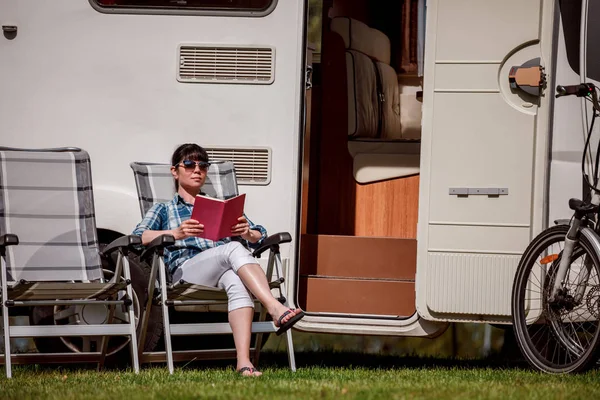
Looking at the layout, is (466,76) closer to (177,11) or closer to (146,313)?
(177,11)

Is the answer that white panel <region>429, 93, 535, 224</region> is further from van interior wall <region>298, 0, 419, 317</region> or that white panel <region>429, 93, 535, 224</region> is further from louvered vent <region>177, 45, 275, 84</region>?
louvered vent <region>177, 45, 275, 84</region>

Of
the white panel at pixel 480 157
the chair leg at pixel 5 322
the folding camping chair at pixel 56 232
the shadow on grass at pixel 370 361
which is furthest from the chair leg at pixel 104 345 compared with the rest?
the white panel at pixel 480 157

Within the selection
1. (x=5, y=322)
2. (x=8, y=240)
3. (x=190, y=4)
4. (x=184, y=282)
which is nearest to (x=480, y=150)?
(x=184, y=282)

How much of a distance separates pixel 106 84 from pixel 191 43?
0.49 meters

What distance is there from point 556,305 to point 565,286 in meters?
0.10

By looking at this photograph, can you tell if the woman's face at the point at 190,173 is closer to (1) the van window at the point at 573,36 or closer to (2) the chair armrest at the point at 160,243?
(2) the chair armrest at the point at 160,243

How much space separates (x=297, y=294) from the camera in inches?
205

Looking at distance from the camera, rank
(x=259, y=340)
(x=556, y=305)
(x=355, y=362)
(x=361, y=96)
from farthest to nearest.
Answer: (x=355, y=362), (x=361, y=96), (x=259, y=340), (x=556, y=305)

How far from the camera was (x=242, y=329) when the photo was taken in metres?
4.61

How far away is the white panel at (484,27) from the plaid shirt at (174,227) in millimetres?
1306

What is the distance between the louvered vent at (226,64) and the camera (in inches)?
207

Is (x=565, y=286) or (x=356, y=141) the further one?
(x=356, y=141)

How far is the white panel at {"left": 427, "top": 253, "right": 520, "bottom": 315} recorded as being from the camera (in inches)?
196

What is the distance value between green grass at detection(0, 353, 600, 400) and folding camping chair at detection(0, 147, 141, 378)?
0.35 meters
